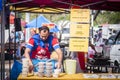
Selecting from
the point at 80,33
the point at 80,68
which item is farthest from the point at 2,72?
the point at 80,68

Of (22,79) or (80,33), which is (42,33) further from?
(22,79)

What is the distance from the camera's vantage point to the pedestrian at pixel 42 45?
756 centimetres

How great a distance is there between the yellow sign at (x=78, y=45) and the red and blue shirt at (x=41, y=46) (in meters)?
0.70

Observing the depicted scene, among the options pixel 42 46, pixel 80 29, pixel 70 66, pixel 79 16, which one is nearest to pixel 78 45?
pixel 80 29

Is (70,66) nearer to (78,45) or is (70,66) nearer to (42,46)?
(78,45)

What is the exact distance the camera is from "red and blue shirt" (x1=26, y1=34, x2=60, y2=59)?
7.64 metres

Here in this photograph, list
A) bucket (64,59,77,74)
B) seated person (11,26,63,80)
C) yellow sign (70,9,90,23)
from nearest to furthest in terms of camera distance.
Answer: bucket (64,59,77,74)
yellow sign (70,9,90,23)
seated person (11,26,63,80)

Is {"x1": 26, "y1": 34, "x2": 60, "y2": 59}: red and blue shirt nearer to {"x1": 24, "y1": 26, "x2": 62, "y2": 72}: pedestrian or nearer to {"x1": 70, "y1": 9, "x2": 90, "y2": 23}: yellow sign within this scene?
{"x1": 24, "y1": 26, "x2": 62, "y2": 72}: pedestrian

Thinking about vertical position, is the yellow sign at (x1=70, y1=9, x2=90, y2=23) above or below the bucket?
above

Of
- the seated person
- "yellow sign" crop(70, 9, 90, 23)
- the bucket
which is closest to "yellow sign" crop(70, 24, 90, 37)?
"yellow sign" crop(70, 9, 90, 23)

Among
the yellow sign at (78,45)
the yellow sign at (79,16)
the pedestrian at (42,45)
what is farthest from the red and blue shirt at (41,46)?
the yellow sign at (79,16)

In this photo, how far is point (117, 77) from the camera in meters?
6.85

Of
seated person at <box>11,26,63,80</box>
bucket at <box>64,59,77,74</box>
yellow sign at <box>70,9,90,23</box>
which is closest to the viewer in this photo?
bucket at <box>64,59,77,74</box>

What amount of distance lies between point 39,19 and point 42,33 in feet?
30.8
